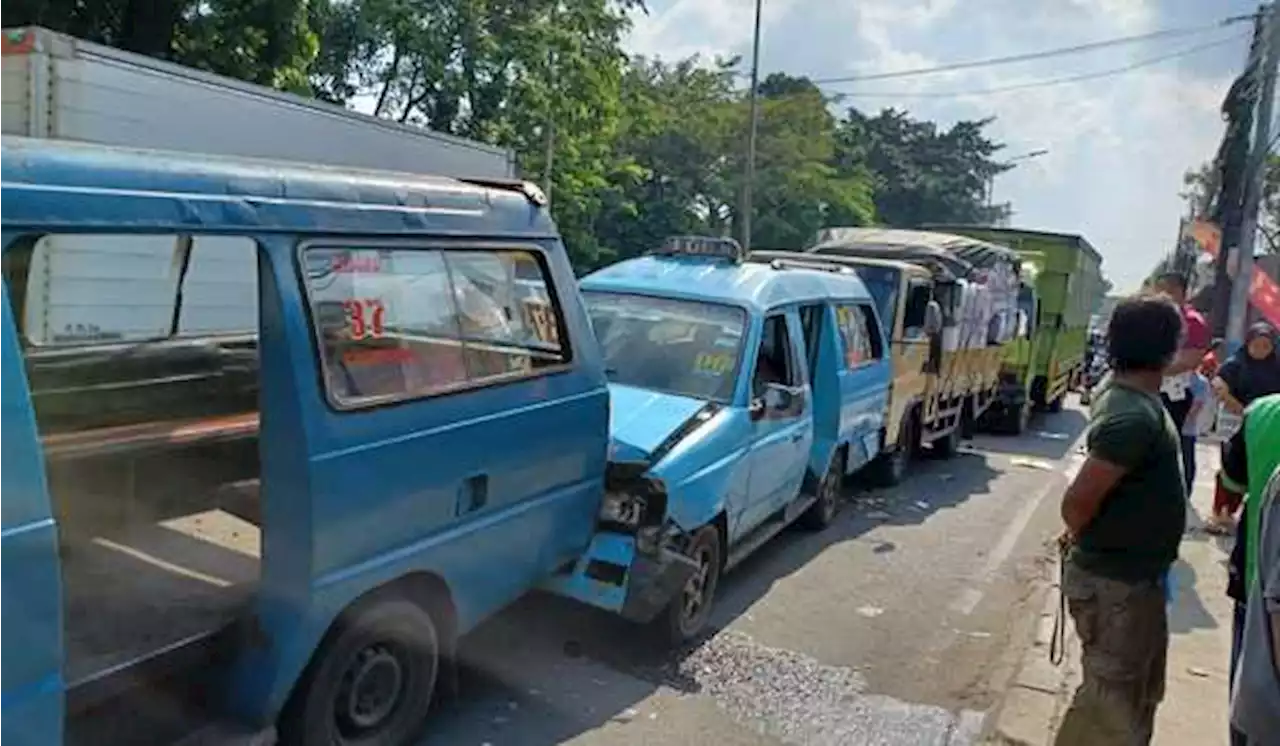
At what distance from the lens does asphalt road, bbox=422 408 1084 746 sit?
4.67 metres

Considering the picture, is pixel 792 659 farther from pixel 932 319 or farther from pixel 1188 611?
pixel 932 319

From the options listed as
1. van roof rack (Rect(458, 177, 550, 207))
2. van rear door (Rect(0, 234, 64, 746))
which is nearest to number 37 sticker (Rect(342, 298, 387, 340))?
van roof rack (Rect(458, 177, 550, 207))

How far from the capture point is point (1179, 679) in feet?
18.0

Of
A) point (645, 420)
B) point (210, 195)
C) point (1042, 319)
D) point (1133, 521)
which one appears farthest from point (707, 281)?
point (1042, 319)

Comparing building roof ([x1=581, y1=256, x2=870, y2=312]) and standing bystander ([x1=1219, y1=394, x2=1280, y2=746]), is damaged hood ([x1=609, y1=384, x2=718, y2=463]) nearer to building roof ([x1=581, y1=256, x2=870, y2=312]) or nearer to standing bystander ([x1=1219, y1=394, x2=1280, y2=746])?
building roof ([x1=581, y1=256, x2=870, y2=312])

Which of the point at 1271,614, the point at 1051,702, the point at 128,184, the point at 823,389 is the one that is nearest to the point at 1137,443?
the point at 1271,614

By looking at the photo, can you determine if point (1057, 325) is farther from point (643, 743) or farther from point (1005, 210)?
point (1005, 210)

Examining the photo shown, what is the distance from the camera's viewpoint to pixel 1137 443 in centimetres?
335

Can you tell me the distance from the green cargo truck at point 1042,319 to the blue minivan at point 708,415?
7.82 m

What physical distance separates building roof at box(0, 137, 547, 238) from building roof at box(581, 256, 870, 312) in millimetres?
2585

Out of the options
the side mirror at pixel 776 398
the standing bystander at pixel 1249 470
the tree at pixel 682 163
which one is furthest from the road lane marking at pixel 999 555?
the tree at pixel 682 163

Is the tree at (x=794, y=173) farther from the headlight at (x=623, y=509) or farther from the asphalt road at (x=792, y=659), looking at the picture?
the headlight at (x=623, y=509)

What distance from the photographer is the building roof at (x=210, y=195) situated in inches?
102

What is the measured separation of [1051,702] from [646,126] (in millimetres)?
29860
